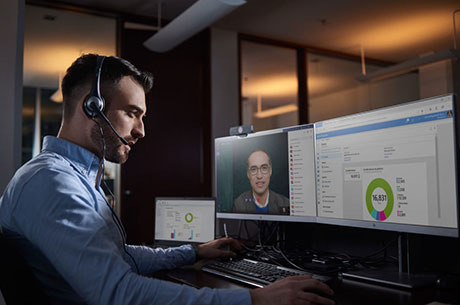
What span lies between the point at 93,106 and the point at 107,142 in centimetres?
12

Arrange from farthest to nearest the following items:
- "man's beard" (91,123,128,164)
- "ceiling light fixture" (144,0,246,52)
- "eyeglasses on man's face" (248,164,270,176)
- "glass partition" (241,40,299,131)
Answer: "glass partition" (241,40,299,131) → "ceiling light fixture" (144,0,246,52) → "eyeglasses on man's face" (248,164,270,176) → "man's beard" (91,123,128,164)

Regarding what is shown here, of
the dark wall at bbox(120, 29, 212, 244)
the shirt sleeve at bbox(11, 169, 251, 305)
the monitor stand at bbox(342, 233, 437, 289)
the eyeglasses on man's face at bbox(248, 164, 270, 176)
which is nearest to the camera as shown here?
the shirt sleeve at bbox(11, 169, 251, 305)

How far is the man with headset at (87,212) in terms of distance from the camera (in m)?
0.78

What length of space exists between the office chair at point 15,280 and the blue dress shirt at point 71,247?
49mm

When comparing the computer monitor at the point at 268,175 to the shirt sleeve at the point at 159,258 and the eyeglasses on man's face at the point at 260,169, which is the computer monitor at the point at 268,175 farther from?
the shirt sleeve at the point at 159,258

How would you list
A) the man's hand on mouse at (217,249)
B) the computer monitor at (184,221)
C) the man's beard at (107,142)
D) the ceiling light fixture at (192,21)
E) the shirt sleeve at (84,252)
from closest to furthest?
1. the shirt sleeve at (84,252)
2. the man's beard at (107,142)
3. the man's hand on mouse at (217,249)
4. the computer monitor at (184,221)
5. the ceiling light fixture at (192,21)

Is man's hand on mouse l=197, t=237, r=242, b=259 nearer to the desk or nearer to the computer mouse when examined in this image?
the desk

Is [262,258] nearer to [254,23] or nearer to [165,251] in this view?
[165,251]

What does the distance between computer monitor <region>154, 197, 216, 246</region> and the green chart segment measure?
0.70 m

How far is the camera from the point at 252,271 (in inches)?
44.6

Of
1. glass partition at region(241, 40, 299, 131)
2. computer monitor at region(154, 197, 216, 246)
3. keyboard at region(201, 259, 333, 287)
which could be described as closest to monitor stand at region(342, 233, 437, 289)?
keyboard at region(201, 259, 333, 287)

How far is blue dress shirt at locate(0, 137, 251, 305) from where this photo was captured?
30.3 inches

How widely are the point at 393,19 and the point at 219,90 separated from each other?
213cm

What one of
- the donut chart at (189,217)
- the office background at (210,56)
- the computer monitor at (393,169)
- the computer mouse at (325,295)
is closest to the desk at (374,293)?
the computer mouse at (325,295)
